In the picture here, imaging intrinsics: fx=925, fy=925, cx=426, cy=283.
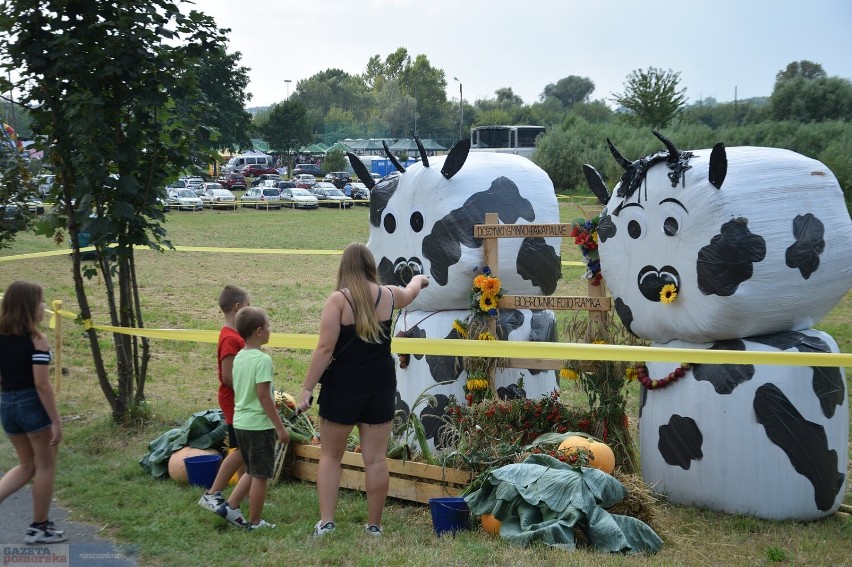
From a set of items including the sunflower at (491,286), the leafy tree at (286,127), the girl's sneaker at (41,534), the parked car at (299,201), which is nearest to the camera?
the girl's sneaker at (41,534)

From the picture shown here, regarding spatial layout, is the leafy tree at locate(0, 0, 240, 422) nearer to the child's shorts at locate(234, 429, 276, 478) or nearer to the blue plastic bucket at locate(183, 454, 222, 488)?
the blue plastic bucket at locate(183, 454, 222, 488)

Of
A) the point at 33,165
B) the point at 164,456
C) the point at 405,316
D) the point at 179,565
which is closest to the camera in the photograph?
the point at 179,565

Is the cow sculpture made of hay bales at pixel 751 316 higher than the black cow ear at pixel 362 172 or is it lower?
lower

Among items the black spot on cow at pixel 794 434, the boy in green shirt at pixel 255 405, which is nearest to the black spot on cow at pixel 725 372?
the black spot on cow at pixel 794 434

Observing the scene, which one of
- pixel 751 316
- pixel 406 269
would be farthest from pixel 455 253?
pixel 751 316

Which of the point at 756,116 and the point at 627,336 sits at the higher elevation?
the point at 756,116

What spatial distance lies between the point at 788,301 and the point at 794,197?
664 mm

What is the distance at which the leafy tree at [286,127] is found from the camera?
249ft

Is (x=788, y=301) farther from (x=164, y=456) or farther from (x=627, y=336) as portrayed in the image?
(x=164, y=456)

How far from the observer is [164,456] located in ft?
22.5

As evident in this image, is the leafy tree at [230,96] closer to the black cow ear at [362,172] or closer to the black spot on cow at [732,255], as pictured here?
the black cow ear at [362,172]

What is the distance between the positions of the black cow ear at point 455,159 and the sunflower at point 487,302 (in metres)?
1.07

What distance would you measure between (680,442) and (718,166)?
1.83 meters

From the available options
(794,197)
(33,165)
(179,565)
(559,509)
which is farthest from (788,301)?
(33,165)
